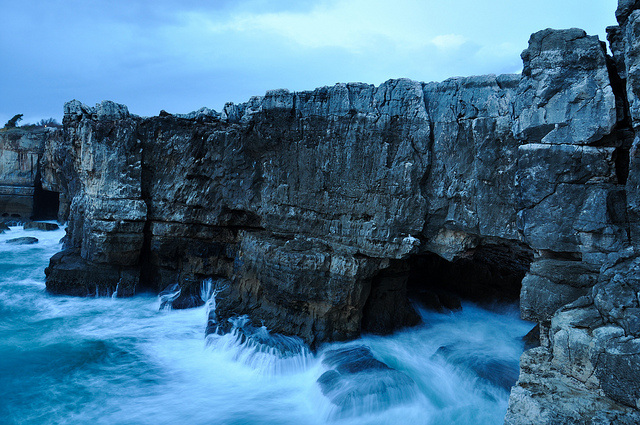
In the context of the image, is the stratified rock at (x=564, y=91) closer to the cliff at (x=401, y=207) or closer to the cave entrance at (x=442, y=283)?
the cliff at (x=401, y=207)

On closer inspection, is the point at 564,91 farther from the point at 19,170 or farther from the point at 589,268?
the point at 19,170

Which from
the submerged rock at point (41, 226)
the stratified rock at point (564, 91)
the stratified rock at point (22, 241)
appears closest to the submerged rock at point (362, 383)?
the stratified rock at point (564, 91)

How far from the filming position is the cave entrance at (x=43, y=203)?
25811 mm

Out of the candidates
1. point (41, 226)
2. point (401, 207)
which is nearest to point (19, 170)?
point (41, 226)

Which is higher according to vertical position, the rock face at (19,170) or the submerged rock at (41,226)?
the rock face at (19,170)

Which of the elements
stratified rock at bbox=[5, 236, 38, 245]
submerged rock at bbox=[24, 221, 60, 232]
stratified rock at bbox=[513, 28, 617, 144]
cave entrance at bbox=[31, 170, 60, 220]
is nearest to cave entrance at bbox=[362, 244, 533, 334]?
stratified rock at bbox=[513, 28, 617, 144]

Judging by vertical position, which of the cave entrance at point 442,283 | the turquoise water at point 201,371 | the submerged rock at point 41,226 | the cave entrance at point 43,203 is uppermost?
the cave entrance at point 43,203

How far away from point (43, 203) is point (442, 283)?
26.4 metres

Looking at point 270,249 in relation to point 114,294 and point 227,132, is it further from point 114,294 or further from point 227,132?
point 114,294

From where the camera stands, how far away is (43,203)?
88.4 ft

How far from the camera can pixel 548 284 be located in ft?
17.4

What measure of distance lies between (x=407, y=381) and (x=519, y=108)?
5.36 m

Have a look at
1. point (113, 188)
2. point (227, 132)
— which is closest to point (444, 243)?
point (227, 132)

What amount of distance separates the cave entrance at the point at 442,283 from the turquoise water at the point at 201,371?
466 millimetres
